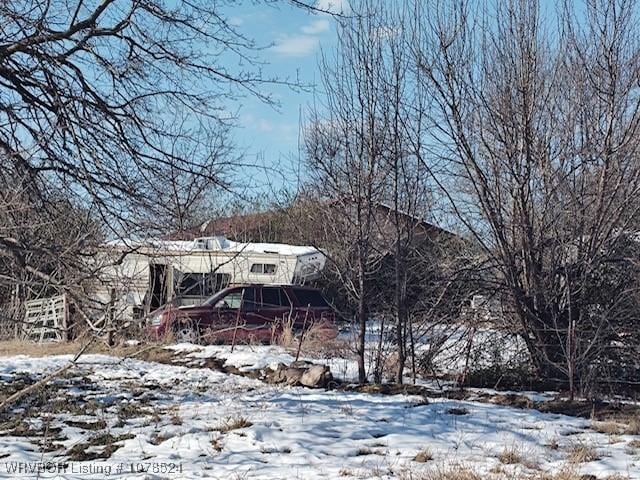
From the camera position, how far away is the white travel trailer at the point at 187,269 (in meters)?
6.11

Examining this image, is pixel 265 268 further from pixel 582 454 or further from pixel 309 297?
pixel 582 454

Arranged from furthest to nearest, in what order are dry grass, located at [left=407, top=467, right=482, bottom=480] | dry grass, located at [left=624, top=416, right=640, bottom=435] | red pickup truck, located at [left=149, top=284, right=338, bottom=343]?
red pickup truck, located at [left=149, top=284, right=338, bottom=343] → dry grass, located at [left=624, top=416, right=640, bottom=435] → dry grass, located at [left=407, top=467, right=482, bottom=480]

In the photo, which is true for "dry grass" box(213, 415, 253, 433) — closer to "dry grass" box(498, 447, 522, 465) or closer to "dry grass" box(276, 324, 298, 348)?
"dry grass" box(498, 447, 522, 465)

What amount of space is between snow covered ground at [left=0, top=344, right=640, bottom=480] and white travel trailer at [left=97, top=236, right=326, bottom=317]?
76cm

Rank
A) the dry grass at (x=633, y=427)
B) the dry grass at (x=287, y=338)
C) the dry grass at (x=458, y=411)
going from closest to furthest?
1. the dry grass at (x=633, y=427)
2. the dry grass at (x=458, y=411)
3. the dry grass at (x=287, y=338)

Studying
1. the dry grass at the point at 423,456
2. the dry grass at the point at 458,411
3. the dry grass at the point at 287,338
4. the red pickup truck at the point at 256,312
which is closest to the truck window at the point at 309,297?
the red pickup truck at the point at 256,312

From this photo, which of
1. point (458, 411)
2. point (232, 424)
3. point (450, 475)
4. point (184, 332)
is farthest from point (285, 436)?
point (184, 332)

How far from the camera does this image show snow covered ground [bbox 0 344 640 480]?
5824 mm

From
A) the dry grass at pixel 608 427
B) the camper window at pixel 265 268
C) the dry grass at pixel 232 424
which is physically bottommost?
the dry grass at pixel 232 424

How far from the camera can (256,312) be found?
16.0 m

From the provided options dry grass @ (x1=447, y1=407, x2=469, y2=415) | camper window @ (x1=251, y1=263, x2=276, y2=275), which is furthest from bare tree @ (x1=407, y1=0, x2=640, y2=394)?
camper window @ (x1=251, y1=263, x2=276, y2=275)

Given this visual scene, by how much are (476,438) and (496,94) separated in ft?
16.3

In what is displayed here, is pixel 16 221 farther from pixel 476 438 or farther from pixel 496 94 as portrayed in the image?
pixel 496 94

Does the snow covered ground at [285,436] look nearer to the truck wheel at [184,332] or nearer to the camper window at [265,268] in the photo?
the truck wheel at [184,332]
